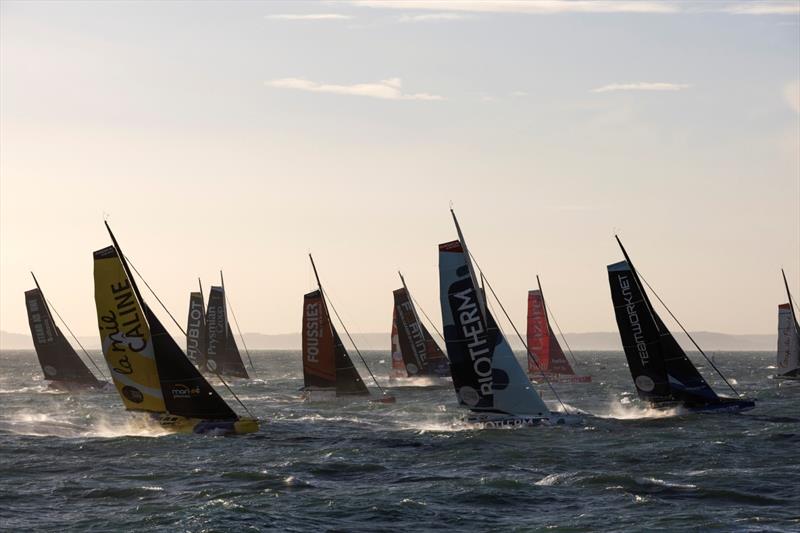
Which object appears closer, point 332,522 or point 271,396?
point 332,522

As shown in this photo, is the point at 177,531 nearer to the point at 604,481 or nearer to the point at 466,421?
the point at 604,481

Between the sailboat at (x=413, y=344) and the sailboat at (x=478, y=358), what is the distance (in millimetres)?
33945

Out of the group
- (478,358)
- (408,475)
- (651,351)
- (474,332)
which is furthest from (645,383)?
(408,475)

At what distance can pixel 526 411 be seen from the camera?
41.1 metres

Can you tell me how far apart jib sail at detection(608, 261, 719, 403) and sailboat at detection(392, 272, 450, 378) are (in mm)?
29082

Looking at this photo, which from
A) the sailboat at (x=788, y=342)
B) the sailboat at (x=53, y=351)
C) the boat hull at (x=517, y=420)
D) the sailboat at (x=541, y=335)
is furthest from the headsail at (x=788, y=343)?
the sailboat at (x=53, y=351)

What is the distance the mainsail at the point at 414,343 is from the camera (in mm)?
75688

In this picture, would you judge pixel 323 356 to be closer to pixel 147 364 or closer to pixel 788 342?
pixel 147 364

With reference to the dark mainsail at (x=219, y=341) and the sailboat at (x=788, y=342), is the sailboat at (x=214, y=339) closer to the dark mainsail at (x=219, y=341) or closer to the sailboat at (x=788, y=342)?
the dark mainsail at (x=219, y=341)

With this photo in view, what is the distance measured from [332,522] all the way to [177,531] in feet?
11.0

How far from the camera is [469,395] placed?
41250mm

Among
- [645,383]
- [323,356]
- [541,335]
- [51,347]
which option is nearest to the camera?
[645,383]

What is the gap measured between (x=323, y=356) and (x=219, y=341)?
34.0 meters

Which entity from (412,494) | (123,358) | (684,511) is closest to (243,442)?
(123,358)
